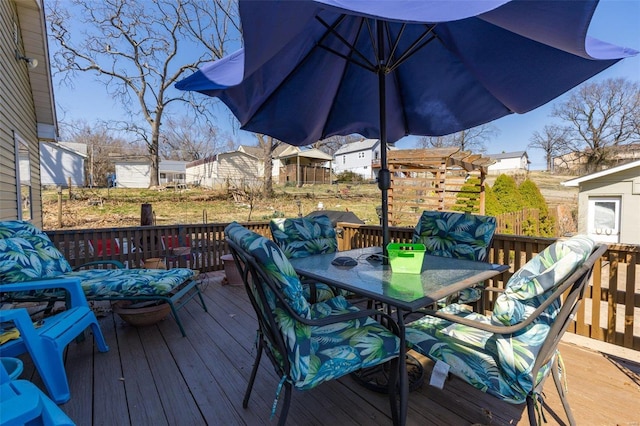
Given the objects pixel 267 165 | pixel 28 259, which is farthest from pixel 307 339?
pixel 267 165

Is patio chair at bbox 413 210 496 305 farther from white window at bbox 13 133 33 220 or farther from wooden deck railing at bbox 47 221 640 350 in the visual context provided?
white window at bbox 13 133 33 220

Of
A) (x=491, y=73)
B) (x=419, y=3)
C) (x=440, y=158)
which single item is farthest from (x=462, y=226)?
(x=440, y=158)

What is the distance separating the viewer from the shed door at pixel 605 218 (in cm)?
884

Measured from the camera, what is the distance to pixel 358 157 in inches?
1215

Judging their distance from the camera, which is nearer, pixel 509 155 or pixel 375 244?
pixel 375 244

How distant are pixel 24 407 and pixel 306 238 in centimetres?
207

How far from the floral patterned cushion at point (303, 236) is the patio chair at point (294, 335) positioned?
3.67ft

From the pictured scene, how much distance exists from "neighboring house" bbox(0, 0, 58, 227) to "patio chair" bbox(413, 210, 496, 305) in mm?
5208

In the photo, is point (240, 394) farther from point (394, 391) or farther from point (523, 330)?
point (523, 330)

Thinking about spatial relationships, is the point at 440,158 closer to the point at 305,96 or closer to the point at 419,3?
the point at 305,96

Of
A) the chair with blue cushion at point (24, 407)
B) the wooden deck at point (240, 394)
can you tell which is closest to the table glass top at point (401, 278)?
the wooden deck at point (240, 394)

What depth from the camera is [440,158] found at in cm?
671

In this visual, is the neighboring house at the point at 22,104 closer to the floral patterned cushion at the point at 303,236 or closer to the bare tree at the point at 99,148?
the floral patterned cushion at the point at 303,236

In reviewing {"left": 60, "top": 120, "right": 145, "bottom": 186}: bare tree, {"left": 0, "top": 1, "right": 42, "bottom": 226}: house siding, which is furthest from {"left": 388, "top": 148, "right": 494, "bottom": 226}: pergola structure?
{"left": 60, "top": 120, "right": 145, "bottom": 186}: bare tree
